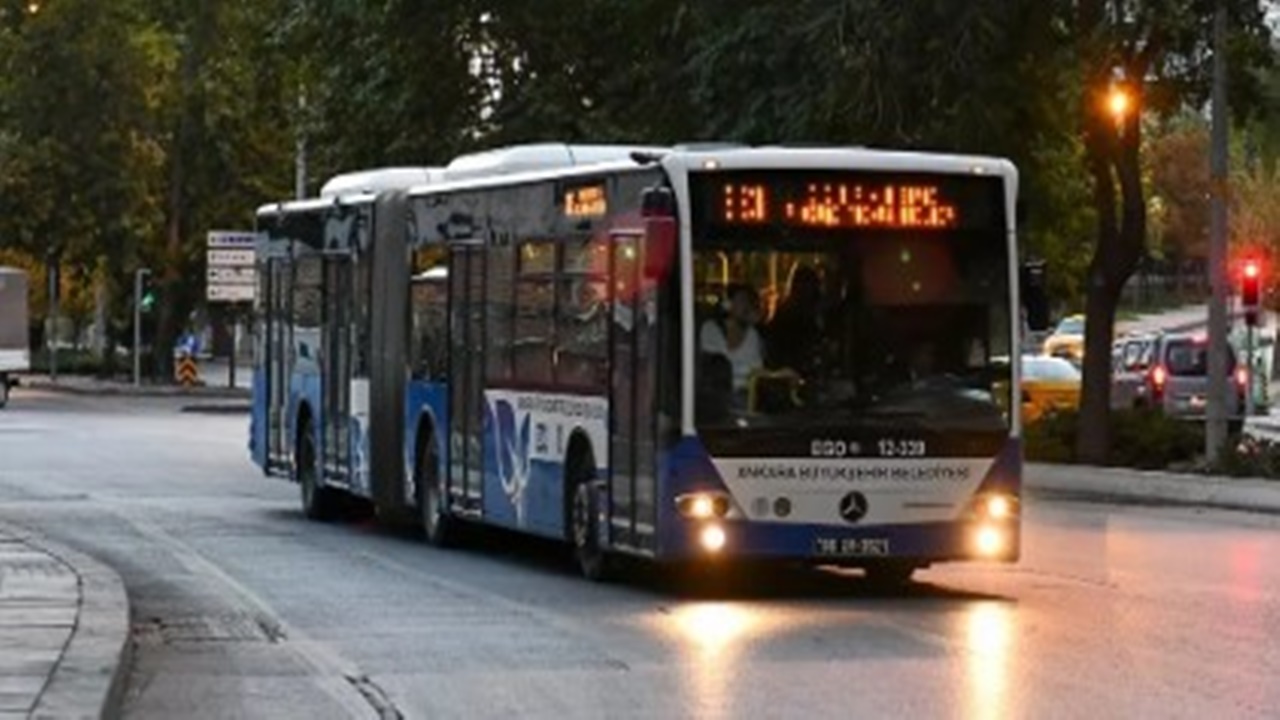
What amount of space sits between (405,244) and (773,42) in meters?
14.2

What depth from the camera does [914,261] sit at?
2030 centimetres

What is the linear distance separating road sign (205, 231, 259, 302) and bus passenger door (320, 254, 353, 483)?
3687cm

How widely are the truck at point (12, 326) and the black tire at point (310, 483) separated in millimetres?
35539

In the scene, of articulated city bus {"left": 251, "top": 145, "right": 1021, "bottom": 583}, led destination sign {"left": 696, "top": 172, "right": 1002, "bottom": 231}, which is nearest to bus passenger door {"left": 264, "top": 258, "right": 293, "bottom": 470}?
articulated city bus {"left": 251, "top": 145, "right": 1021, "bottom": 583}

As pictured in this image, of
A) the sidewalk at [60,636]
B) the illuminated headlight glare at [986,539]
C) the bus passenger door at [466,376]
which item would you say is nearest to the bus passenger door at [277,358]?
the bus passenger door at [466,376]

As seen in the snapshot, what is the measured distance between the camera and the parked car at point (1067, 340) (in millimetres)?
78125

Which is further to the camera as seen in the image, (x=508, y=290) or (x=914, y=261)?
(x=508, y=290)

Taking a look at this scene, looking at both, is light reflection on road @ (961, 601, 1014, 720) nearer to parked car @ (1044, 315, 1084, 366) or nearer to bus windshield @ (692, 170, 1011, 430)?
bus windshield @ (692, 170, 1011, 430)

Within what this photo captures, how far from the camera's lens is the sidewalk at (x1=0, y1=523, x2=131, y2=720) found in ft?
43.7

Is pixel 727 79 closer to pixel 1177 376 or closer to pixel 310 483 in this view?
pixel 310 483

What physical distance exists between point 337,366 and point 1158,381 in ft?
84.5

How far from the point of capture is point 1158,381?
170 feet

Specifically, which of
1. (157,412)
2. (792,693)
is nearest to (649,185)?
(792,693)

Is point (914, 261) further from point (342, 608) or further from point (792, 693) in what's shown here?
point (792, 693)
